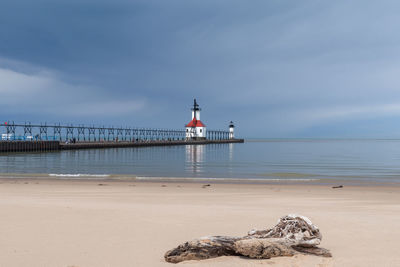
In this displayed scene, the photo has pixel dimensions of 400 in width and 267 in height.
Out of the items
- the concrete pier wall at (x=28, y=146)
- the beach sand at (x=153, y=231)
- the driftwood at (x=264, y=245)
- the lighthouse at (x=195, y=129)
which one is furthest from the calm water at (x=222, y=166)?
the lighthouse at (x=195, y=129)

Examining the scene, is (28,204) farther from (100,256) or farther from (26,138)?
(26,138)

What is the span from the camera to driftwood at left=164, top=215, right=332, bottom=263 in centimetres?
410

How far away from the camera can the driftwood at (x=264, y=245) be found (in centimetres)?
410

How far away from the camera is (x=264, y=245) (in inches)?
162

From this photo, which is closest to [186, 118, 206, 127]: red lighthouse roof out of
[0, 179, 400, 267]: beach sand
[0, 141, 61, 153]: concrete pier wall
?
[0, 141, 61, 153]: concrete pier wall

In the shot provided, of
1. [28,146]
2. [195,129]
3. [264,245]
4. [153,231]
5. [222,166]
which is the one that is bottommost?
[222,166]

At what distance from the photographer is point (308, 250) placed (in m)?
4.34

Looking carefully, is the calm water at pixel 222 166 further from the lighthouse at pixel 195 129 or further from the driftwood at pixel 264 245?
the lighthouse at pixel 195 129

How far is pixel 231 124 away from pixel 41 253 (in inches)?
5389

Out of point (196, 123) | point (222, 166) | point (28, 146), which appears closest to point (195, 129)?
point (196, 123)

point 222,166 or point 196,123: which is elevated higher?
point 196,123

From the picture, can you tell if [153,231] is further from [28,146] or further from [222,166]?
[28,146]

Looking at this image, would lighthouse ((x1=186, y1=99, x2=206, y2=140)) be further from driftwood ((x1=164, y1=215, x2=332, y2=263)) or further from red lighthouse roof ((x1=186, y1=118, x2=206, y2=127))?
driftwood ((x1=164, y1=215, x2=332, y2=263))

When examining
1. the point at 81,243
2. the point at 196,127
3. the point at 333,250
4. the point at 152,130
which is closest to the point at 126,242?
the point at 81,243
